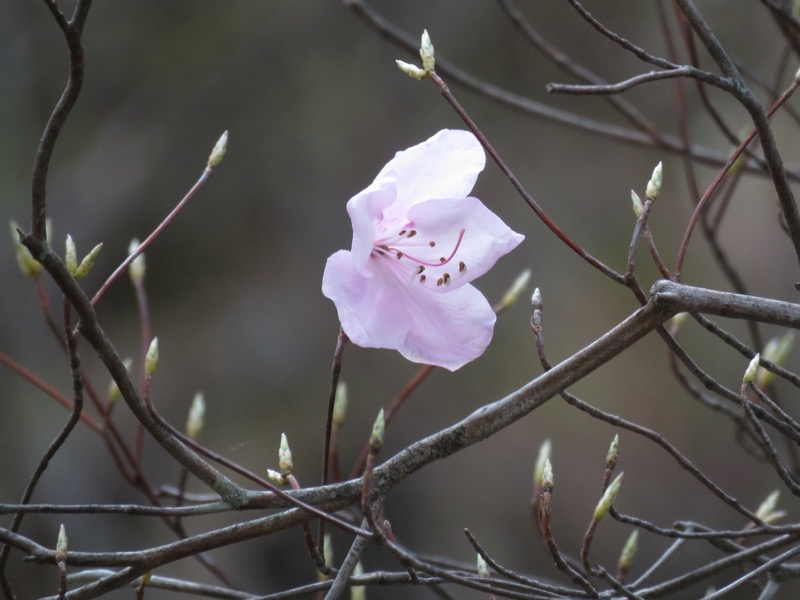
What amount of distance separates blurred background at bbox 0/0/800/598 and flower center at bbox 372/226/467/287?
1.76 meters

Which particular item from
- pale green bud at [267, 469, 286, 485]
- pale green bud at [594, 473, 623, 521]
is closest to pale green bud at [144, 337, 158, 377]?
pale green bud at [267, 469, 286, 485]

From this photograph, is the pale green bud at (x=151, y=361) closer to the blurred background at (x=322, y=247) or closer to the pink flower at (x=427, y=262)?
the pink flower at (x=427, y=262)

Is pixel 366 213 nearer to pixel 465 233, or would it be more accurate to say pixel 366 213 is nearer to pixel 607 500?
pixel 465 233

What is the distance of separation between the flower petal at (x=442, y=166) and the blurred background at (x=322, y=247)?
6.10 ft

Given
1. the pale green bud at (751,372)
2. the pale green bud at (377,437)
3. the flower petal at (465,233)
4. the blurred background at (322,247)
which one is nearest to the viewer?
the pale green bud at (377,437)

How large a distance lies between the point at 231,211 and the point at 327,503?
2.41 metres

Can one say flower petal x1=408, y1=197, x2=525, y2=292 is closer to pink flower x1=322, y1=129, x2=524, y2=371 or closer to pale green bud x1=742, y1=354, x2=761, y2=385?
pink flower x1=322, y1=129, x2=524, y2=371

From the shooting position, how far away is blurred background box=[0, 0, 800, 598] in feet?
8.64

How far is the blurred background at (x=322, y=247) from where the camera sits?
8.64 ft

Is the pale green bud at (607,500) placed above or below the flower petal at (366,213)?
below

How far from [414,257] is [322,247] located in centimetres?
216

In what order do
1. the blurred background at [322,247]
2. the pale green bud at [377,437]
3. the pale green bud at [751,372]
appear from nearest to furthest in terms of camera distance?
the pale green bud at [377,437], the pale green bud at [751,372], the blurred background at [322,247]

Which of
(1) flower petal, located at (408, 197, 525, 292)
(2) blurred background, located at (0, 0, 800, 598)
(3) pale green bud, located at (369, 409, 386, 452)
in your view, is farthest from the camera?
(2) blurred background, located at (0, 0, 800, 598)

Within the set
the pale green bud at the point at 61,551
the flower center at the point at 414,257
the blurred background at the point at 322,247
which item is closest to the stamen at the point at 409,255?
the flower center at the point at 414,257
